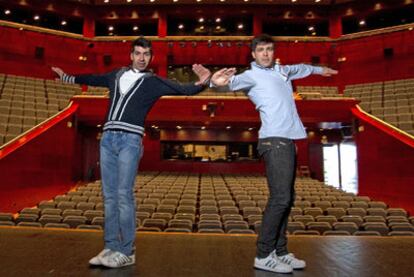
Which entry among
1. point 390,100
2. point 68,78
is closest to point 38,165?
point 68,78

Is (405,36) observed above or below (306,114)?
above

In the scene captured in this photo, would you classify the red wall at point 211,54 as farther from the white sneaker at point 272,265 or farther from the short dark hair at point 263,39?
the white sneaker at point 272,265

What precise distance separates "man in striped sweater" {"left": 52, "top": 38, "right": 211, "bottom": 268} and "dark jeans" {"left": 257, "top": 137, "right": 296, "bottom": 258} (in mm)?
558

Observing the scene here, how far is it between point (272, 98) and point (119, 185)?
0.99 meters

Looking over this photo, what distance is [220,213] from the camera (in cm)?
586

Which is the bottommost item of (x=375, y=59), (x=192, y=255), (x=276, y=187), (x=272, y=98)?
(x=192, y=255)

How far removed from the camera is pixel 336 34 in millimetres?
15344

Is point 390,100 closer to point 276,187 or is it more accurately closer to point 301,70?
point 301,70

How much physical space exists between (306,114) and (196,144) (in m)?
4.95

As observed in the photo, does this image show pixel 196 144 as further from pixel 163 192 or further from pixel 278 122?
pixel 278 122

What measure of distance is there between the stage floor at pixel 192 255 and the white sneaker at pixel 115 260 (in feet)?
0.12

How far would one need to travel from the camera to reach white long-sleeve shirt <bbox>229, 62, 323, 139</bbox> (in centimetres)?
193

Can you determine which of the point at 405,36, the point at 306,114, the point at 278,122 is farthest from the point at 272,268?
the point at 405,36

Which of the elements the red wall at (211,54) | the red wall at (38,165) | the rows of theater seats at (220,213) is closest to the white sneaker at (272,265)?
the rows of theater seats at (220,213)
